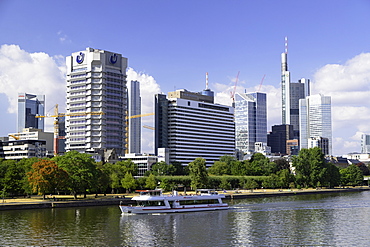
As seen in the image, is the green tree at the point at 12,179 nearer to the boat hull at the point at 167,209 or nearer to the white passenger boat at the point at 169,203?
the white passenger boat at the point at 169,203

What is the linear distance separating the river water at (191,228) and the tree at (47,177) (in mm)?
9898

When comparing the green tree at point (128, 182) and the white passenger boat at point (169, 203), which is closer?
the white passenger boat at point (169, 203)

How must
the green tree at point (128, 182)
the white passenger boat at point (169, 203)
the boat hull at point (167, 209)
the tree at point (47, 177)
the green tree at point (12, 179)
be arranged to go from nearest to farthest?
the boat hull at point (167, 209)
the white passenger boat at point (169, 203)
the tree at point (47, 177)
the green tree at point (12, 179)
the green tree at point (128, 182)

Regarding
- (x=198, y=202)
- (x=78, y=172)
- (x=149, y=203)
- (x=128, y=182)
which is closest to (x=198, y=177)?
(x=128, y=182)

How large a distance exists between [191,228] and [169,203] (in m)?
30.1

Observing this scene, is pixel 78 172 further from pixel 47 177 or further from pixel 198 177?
pixel 198 177

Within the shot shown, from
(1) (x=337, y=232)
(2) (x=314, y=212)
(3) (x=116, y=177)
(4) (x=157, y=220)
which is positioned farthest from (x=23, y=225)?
(3) (x=116, y=177)

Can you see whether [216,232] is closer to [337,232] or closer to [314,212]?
[337,232]

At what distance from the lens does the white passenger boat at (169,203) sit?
11619 cm

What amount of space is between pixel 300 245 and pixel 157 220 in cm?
4069

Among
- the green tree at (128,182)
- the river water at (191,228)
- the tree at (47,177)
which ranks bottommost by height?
the river water at (191,228)

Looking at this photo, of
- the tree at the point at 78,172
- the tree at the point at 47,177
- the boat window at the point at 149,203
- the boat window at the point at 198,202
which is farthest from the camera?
the tree at the point at 78,172

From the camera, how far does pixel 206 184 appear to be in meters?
181

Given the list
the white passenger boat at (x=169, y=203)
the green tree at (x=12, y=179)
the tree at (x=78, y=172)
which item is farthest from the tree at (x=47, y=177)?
the white passenger boat at (x=169, y=203)
